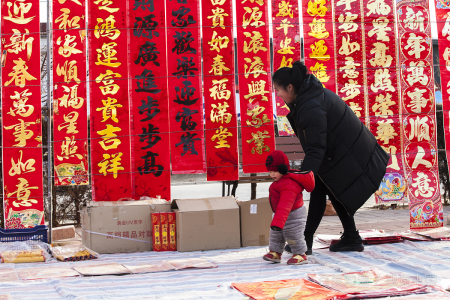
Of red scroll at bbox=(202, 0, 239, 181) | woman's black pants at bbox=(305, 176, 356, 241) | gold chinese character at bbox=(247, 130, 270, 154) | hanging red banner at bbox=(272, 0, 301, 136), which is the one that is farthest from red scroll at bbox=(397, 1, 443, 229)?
red scroll at bbox=(202, 0, 239, 181)

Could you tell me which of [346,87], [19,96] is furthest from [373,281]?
[19,96]

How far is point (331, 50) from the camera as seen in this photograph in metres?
4.66

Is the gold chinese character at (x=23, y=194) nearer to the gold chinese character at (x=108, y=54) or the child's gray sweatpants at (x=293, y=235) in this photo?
the gold chinese character at (x=108, y=54)

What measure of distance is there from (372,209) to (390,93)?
3.07 m

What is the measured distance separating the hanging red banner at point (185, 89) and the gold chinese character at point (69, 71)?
33.3 inches

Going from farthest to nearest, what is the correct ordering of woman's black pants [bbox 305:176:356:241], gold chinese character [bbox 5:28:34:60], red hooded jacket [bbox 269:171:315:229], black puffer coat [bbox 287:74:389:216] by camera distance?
1. gold chinese character [bbox 5:28:34:60]
2. woman's black pants [bbox 305:176:356:241]
3. black puffer coat [bbox 287:74:389:216]
4. red hooded jacket [bbox 269:171:315:229]

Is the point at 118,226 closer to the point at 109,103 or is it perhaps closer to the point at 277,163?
the point at 109,103

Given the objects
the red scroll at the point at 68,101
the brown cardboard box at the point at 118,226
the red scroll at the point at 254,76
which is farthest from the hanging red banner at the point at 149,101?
the red scroll at the point at 254,76

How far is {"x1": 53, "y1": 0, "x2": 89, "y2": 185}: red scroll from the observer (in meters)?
4.27

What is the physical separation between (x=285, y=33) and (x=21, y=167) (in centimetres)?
274

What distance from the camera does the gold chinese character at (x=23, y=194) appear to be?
13.7 feet

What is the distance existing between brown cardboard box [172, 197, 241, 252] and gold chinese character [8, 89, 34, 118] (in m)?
1.54

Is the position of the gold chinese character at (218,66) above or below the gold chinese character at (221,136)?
above

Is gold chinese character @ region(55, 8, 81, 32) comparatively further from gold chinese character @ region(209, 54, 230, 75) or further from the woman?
the woman
